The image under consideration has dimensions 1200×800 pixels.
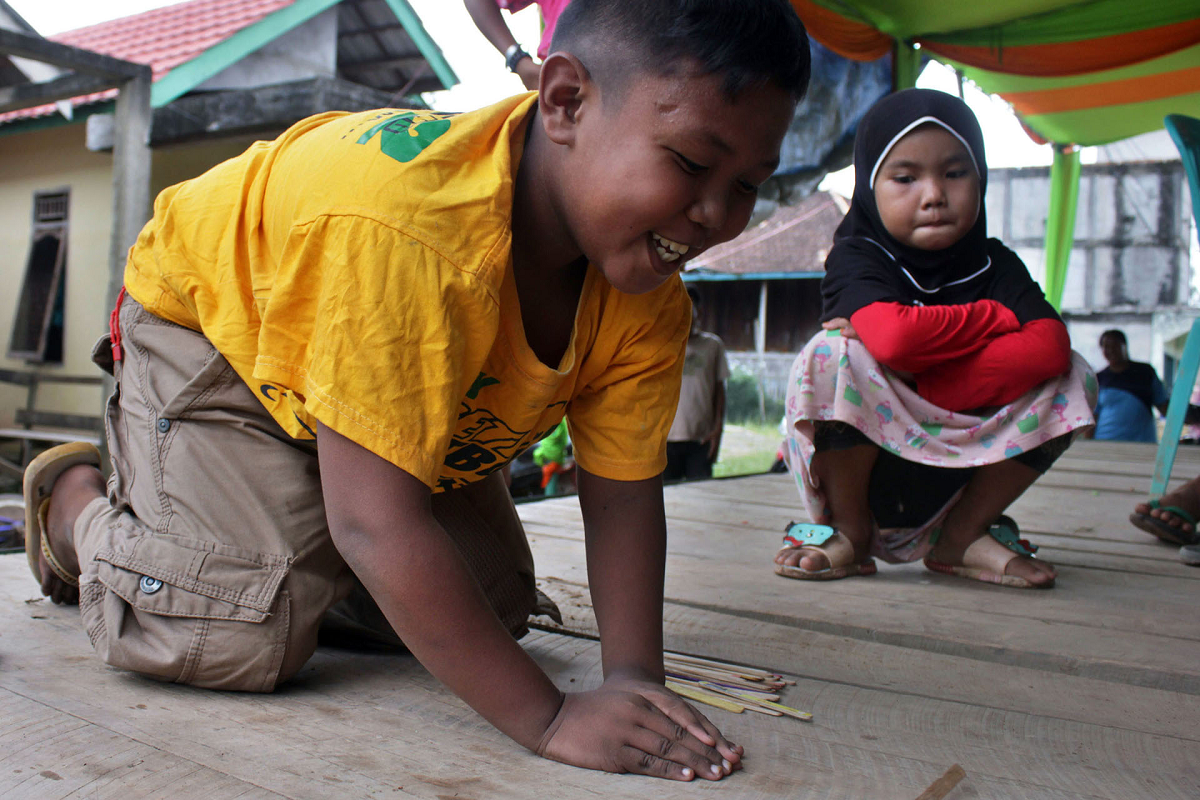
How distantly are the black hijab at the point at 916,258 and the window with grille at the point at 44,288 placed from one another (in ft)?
22.3

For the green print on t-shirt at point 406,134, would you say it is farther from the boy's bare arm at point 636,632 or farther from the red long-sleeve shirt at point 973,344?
the red long-sleeve shirt at point 973,344

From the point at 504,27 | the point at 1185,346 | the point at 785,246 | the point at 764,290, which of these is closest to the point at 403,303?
the point at 504,27

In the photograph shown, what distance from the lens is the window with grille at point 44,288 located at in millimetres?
7090

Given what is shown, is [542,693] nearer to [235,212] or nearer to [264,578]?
[264,578]

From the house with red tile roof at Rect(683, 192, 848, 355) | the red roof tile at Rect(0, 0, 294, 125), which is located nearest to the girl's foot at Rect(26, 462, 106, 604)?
the red roof tile at Rect(0, 0, 294, 125)

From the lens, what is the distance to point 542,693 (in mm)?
945

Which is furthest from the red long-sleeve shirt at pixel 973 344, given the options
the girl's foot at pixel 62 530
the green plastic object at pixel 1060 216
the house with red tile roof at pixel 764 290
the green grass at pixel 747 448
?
the house with red tile roof at pixel 764 290

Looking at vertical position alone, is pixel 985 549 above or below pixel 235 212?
below

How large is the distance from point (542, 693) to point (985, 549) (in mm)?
1206

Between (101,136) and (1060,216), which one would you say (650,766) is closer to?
(101,136)

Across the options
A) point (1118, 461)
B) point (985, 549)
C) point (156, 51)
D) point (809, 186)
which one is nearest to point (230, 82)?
point (156, 51)

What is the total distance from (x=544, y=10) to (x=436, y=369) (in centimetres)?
160

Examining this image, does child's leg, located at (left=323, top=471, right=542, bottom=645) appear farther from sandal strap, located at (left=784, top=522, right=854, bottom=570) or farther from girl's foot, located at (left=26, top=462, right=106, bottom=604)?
sandal strap, located at (left=784, top=522, right=854, bottom=570)

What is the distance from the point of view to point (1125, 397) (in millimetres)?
6402
